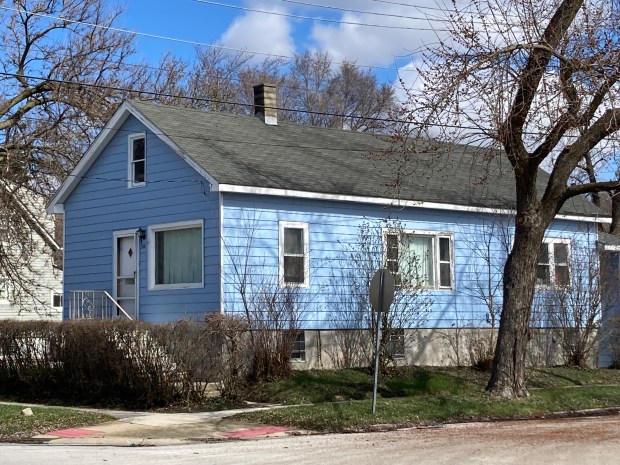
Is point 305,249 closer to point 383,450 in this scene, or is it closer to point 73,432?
point 73,432

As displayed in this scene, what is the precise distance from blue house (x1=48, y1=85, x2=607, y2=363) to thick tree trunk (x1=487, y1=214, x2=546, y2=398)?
9.11 ft

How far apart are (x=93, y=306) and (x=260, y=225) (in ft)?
17.8

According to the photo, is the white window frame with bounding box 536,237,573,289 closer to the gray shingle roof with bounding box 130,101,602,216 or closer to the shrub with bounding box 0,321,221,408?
the gray shingle roof with bounding box 130,101,602,216

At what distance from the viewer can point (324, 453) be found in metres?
12.6

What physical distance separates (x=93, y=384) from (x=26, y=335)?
86.9 inches

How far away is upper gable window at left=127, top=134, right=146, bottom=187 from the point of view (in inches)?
939

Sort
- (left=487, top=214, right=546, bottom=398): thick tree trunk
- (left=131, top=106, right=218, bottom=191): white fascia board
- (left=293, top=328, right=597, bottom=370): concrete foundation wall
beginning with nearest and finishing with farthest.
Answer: (left=487, top=214, right=546, bottom=398): thick tree trunk < (left=131, top=106, right=218, bottom=191): white fascia board < (left=293, top=328, right=597, bottom=370): concrete foundation wall

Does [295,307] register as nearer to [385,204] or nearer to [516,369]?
[385,204]

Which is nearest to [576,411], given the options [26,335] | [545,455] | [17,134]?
[545,455]

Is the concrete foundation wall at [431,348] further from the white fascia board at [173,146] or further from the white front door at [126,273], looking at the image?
the white front door at [126,273]

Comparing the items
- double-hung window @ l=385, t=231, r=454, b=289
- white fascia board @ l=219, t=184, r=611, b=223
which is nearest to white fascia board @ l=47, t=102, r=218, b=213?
white fascia board @ l=219, t=184, r=611, b=223

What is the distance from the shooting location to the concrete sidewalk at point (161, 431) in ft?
47.7

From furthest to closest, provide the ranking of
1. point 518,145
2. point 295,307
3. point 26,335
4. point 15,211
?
1. point 15,211
2. point 295,307
3. point 26,335
4. point 518,145

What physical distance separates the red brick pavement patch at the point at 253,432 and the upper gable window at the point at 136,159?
32.1 feet
